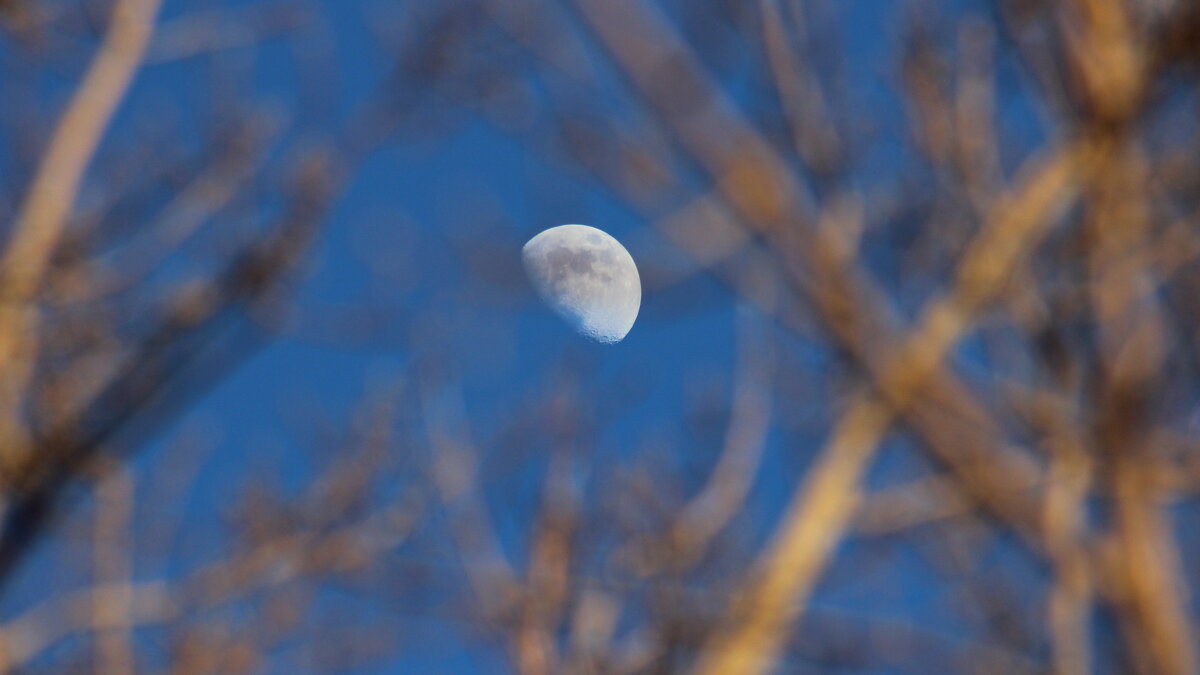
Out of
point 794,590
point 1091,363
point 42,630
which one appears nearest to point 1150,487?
point 1091,363

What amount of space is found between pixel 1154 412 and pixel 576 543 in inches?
48.7

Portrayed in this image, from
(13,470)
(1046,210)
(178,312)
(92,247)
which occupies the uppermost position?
(92,247)

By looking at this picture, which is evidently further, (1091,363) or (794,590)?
(1091,363)

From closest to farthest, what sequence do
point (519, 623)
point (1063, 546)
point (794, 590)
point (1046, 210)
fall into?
point (794, 590), point (1046, 210), point (1063, 546), point (519, 623)

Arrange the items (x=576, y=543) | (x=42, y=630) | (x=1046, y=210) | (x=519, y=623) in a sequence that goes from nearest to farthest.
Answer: (x=1046, y=210) < (x=519, y=623) < (x=576, y=543) < (x=42, y=630)

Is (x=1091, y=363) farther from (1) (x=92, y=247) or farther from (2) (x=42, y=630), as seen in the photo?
(2) (x=42, y=630)

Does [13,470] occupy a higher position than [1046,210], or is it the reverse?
[1046,210]

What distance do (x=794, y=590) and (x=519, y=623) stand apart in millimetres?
876

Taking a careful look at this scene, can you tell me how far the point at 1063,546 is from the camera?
2.05 meters

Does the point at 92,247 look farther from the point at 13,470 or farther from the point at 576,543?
the point at 576,543

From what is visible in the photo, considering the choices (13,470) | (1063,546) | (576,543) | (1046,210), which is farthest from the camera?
(576,543)

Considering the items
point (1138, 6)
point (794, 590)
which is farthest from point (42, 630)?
point (1138, 6)

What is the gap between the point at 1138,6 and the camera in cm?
198

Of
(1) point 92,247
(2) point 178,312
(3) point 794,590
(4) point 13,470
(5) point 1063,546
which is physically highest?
(1) point 92,247
